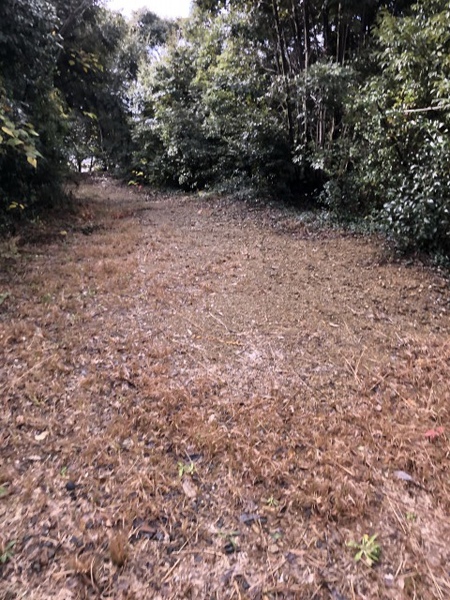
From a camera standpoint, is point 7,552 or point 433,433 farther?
point 433,433

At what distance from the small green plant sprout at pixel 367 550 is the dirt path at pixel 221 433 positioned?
11 millimetres

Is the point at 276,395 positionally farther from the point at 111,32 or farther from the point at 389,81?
the point at 111,32

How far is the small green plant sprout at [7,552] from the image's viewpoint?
126cm

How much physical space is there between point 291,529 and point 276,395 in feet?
2.56

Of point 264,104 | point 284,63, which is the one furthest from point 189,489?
point 284,63

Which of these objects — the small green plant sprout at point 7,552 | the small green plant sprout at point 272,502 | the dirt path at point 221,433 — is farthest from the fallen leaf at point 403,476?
the small green plant sprout at point 7,552

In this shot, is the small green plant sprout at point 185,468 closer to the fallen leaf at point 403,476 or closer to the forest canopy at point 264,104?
the fallen leaf at point 403,476

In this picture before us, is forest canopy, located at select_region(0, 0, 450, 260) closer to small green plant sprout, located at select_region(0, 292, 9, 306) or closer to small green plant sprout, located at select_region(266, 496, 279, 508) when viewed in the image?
small green plant sprout, located at select_region(0, 292, 9, 306)

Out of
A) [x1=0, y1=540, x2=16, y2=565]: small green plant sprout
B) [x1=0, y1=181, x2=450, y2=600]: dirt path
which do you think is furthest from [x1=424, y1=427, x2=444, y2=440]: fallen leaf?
[x1=0, y1=540, x2=16, y2=565]: small green plant sprout

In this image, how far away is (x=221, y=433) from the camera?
185cm

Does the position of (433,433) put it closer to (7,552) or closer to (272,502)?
(272,502)

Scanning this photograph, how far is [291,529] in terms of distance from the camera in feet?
4.69

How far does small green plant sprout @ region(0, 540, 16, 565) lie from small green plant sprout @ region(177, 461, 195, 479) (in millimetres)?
664

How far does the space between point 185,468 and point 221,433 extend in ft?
0.86
